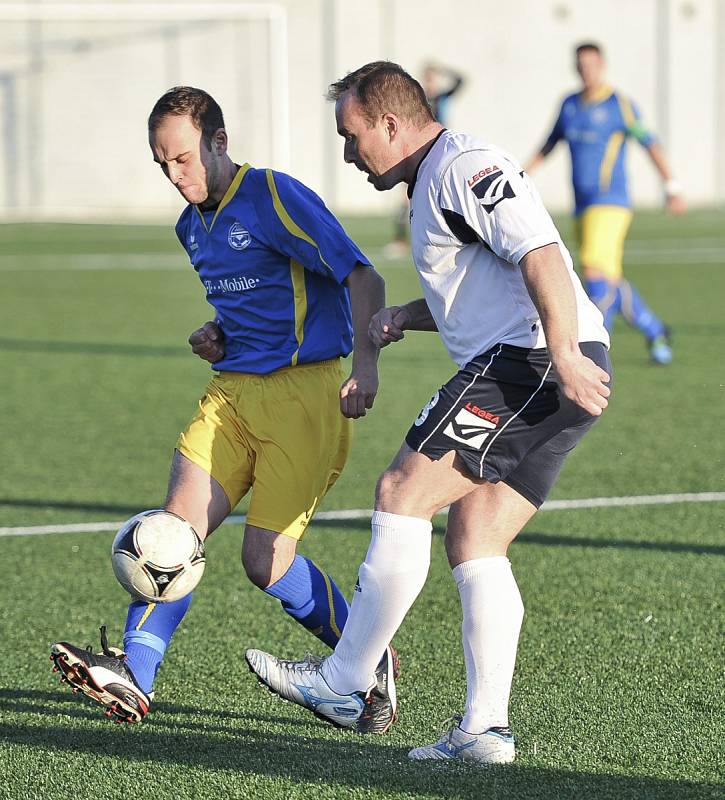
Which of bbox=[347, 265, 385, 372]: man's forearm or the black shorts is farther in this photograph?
bbox=[347, 265, 385, 372]: man's forearm

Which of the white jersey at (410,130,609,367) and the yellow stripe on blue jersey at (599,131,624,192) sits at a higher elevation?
the yellow stripe on blue jersey at (599,131,624,192)

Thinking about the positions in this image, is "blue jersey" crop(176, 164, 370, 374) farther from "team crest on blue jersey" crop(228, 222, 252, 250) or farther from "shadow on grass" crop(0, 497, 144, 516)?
"shadow on grass" crop(0, 497, 144, 516)

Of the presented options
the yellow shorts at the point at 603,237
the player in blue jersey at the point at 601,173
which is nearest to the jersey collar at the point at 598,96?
the player in blue jersey at the point at 601,173

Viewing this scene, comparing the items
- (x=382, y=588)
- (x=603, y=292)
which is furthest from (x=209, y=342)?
(x=603, y=292)

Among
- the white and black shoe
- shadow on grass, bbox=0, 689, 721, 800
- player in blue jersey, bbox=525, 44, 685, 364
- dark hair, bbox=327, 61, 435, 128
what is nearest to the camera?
shadow on grass, bbox=0, 689, 721, 800

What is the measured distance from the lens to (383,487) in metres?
3.40

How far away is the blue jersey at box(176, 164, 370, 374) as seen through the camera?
12.8 ft

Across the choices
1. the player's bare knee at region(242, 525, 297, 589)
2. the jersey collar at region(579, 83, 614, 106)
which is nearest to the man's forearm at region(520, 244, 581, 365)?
the player's bare knee at region(242, 525, 297, 589)

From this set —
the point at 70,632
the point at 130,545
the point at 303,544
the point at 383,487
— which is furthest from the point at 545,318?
the point at 303,544

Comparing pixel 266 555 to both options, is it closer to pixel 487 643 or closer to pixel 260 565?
pixel 260 565

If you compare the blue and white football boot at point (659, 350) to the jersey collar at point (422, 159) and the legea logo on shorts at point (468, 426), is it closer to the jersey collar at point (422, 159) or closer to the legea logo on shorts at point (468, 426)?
the jersey collar at point (422, 159)

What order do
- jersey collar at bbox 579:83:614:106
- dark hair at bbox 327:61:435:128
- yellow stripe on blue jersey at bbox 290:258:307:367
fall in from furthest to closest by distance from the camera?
jersey collar at bbox 579:83:614:106, yellow stripe on blue jersey at bbox 290:258:307:367, dark hair at bbox 327:61:435:128

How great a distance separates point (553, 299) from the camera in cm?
313

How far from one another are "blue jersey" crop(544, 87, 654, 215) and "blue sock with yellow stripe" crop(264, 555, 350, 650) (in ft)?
22.7
